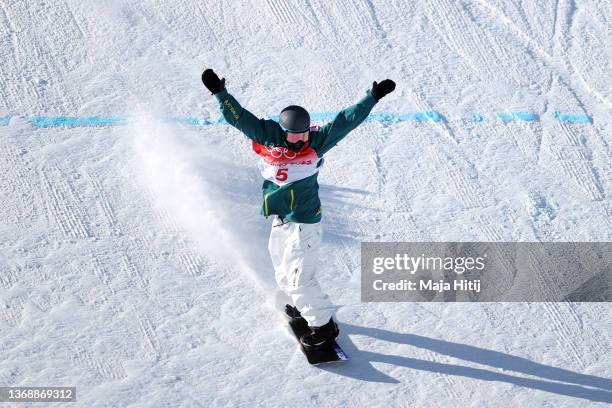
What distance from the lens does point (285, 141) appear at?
609cm

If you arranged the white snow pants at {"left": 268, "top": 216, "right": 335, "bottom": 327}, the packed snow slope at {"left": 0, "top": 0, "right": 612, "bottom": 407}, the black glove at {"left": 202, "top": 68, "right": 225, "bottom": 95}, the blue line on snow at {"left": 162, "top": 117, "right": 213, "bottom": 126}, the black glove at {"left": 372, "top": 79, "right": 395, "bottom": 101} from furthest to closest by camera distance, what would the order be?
the blue line on snow at {"left": 162, "top": 117, "right": 213, "bottom": 126} < the packed snow slope at {"left": 0, "top": 0, "right": 612, "bottom": 407} < the white snow pants at {"left": 268, "top": 216, "right": 335, "bottom": 327} < the black glove at {"left": 372, "top": 79, "right": 395, "bottom": 101} < the black glove at {"left": 202, "top": 68, "right": 225, "bottom": 95}

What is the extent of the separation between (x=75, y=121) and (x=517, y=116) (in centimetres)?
373

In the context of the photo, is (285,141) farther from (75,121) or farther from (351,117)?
(75,121)

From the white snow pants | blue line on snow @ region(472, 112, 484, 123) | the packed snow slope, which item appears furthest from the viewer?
blue line on snow @ region(472, 112, 484, 123)

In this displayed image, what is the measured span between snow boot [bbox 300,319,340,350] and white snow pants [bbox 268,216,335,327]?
0.15 feet

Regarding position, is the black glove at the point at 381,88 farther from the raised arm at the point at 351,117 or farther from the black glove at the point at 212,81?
the black glove at the point at 212,81

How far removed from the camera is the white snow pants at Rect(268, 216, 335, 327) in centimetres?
625

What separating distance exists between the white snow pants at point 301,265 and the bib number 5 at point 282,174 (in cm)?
Answer: 31

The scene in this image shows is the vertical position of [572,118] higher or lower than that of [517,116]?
lower

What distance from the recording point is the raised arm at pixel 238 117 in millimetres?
5973

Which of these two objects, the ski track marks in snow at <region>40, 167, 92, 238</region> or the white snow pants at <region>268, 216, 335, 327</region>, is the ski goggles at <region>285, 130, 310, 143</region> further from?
the ski track marks in snow at <region>40, 167, 92, 238</region>

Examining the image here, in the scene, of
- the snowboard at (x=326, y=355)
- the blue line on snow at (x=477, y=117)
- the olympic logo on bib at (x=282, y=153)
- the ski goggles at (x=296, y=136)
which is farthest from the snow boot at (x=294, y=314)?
the blue line on snow at (x=477, y=117)

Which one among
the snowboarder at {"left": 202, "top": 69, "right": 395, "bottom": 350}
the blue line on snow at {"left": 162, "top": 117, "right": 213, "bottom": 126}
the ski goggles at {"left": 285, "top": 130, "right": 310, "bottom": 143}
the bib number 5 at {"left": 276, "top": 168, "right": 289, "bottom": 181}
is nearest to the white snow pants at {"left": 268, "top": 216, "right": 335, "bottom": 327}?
the snowboarder at {"left": 202, "top": 69, "right": 395, "bottom": 350}

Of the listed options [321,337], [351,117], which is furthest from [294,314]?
[351,117]
